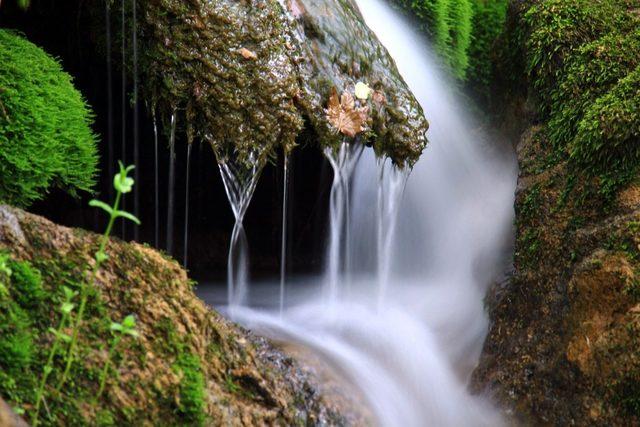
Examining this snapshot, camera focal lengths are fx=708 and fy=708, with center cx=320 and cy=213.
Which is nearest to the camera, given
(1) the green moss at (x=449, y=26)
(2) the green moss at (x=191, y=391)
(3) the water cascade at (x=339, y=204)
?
(2) the green moss at (x=191, y=391)

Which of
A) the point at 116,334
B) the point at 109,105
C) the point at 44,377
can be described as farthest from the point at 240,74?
the point at 44,377

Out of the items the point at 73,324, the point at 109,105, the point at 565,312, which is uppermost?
the point at 109,105

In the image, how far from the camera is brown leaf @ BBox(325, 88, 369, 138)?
4273 mm

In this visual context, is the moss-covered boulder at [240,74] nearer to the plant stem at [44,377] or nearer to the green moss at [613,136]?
the green moss at [613,136]

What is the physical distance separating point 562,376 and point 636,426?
0.48m

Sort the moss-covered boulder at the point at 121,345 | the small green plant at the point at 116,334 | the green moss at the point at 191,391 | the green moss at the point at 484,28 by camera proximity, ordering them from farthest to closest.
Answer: the green moss at the point at 484,28 → the green moss at the point at 191,391 → the moss-covered boulder at the point at 121,345 → the small green plant at the point at 116,334

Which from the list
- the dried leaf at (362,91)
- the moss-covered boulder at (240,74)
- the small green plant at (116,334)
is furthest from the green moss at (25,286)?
the dried leaf at (362,91)

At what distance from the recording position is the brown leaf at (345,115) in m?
4.27

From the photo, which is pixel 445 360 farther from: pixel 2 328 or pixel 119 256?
pixel 2 328

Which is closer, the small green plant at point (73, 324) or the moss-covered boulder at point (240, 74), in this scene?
the small green plant at point (73, 324)

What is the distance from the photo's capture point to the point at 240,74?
4125 millimetres

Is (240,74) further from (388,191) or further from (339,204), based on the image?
(388,191)

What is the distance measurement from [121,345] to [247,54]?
218 cm

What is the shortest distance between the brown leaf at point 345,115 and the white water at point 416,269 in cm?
24
